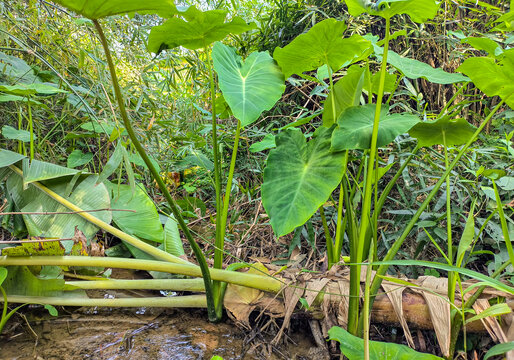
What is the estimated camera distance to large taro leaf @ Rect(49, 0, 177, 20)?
1.71ft

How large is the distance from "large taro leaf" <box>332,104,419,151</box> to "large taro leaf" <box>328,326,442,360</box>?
0.43 metres

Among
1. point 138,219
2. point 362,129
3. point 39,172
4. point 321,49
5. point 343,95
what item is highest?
point 321,49

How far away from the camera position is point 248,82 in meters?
0.92

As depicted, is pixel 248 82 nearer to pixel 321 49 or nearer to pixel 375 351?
pixel 321 49

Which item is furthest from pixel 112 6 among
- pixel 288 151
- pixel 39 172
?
pixel 39 172

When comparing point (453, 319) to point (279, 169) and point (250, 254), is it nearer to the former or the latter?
point (279, 169)

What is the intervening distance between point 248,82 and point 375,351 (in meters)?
0.76

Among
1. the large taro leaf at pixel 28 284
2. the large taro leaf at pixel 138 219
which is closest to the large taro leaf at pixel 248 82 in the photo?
the large taro leaf at pixel 138 219

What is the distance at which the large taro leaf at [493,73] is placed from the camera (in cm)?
77

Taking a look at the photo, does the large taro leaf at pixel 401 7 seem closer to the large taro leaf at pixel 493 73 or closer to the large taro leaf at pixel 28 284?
the large taro leaf at pixel 493 73

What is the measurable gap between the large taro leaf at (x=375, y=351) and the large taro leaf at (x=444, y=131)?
0.59 meters

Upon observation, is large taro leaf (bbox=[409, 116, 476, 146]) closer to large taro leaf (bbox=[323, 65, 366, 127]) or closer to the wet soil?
large taro leaf (bbox=[323, 65, 366, 127])

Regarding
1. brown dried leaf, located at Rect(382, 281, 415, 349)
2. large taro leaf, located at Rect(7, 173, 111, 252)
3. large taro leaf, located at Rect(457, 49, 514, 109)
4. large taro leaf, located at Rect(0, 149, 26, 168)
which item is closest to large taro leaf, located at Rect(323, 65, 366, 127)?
large taro leaf, located at Rect(457, 49, 514, 109)

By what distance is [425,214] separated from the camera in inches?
47.1
